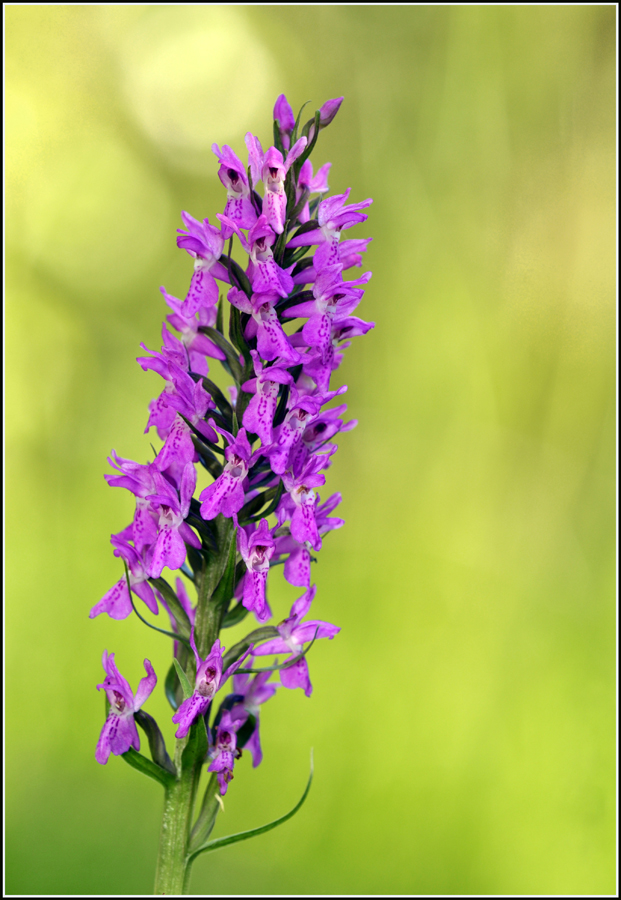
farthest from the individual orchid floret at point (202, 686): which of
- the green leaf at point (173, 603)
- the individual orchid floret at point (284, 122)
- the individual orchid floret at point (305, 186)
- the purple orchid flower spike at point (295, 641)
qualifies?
the individual orchid floret at point (284, 122)

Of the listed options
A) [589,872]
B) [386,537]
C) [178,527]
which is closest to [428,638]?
[386,537]

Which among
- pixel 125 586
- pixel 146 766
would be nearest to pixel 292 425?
pixel 125 586

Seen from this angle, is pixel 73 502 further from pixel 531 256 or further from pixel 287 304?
pixel 531 256

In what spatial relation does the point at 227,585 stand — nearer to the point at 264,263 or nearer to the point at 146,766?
the point at 146,766

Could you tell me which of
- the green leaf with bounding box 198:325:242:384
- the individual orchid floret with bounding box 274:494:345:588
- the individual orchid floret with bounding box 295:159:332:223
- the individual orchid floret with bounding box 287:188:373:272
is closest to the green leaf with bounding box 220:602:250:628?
the individual orchid floret with bounding box 274:494:345:588

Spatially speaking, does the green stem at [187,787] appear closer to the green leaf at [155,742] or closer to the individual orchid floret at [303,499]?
the green leaf at [155,742]
